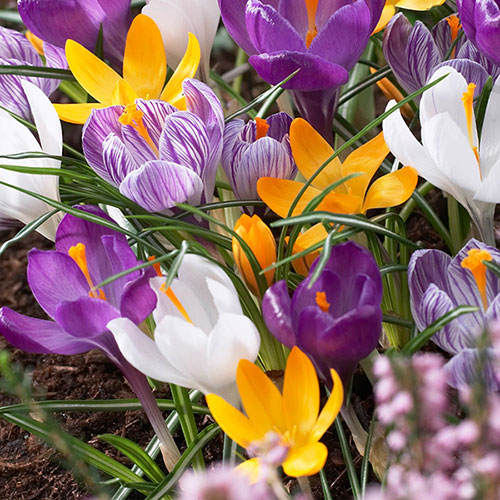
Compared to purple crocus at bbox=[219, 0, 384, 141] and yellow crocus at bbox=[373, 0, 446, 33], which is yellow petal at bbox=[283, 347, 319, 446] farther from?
yellow crocus at bbox=[373, 0, 446, 33]

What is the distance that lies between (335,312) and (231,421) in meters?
0.13

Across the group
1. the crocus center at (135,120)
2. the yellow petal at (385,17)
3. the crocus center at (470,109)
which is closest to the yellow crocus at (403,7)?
the yellow petal at (385,17)

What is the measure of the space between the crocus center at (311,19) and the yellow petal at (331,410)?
0.44 meters

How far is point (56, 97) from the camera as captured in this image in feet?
5.81

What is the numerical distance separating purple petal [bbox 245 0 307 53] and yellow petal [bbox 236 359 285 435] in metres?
0.35

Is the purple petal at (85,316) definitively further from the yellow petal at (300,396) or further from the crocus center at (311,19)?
the crocus center at (311,19)

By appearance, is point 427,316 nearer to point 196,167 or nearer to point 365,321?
point 365,321

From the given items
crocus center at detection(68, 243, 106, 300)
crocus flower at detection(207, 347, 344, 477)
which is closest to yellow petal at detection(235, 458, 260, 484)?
crocus flower at detection(207, 347, 344, 477)

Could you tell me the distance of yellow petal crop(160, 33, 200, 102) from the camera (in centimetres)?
88

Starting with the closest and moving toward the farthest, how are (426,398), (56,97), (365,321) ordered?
(426,398), (365,321), (56,97)

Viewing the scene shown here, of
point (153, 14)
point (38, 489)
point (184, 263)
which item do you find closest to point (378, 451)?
point (184, 263)

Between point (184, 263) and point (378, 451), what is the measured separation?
0.26 m

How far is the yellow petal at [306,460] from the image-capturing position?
579 mm

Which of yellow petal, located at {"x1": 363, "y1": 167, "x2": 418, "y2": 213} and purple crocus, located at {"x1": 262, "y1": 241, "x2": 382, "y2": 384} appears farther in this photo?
yellow petal, located at {"x1": 363, "y1": 167, "x2": 418, "y2": 213}
